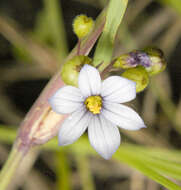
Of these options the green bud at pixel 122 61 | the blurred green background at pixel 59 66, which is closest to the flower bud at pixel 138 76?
the green bud at pixel 122 61

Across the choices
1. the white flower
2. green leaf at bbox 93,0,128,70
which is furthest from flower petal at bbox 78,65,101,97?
green leaf at bbox 93,0,128,70

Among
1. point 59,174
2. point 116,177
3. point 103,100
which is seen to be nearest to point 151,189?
point 116,177

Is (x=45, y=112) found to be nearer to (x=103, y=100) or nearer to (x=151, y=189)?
(x=103, y=100)

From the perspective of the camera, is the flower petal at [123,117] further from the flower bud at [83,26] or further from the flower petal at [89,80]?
the flower bud at [83,26]

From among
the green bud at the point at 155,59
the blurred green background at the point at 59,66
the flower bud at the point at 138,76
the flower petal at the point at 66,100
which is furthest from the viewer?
the blurred green background at the point at 59,66

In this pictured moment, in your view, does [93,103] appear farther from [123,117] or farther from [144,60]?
[144,60]

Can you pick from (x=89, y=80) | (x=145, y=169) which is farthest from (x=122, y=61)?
(x=145, y=169)
